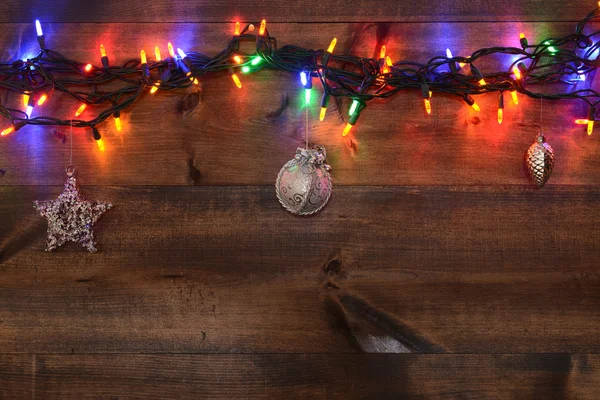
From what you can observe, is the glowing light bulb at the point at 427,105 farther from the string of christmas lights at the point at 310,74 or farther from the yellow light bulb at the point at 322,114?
the yellow light bulb at the point at 322,114

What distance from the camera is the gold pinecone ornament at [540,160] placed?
122 centimetres

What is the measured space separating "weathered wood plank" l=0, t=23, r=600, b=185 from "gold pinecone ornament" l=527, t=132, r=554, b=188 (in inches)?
2.0

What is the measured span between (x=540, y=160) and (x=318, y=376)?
0.67 metres

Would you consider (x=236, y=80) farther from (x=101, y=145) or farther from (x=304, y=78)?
(x=101, y=145)

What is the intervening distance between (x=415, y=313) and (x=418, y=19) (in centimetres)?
66

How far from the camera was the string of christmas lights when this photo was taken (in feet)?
4.07

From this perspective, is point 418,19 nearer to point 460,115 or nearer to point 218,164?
point 460,115

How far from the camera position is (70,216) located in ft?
4.10

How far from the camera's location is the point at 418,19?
130 centimetres

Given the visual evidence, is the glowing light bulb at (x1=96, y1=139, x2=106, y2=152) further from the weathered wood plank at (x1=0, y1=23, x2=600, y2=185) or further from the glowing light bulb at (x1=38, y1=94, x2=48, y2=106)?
the glowing light bulb at (x1=38, y1=94, x2=48, y2=106)

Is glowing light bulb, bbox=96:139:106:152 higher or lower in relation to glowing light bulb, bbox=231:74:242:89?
lower

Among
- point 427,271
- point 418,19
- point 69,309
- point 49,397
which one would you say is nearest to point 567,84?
point 418,19

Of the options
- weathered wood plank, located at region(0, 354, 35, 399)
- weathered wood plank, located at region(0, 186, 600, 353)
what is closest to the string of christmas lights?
weathered wood plank, located at region(0, 186, 600, 353)

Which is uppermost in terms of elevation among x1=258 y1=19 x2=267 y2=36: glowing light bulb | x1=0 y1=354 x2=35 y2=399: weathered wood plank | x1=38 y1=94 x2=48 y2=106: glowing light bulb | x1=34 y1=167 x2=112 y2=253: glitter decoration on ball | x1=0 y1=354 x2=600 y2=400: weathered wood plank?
x1=258 y1=19 x2=267 y2=36: glowing light bulb
